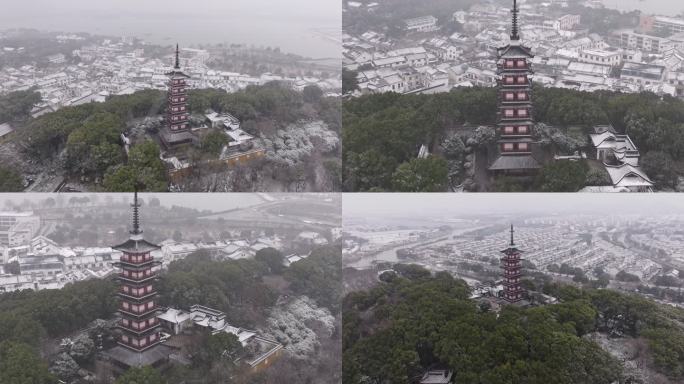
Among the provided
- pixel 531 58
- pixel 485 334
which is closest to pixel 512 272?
pixel 485 334

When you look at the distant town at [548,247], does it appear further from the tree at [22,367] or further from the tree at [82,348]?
the tree at [22,367]

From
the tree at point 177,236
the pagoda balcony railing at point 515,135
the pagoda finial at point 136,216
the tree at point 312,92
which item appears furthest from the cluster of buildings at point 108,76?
the pagoda balcony railing at point 515,135

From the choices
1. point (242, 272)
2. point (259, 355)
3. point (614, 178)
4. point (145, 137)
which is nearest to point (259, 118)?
point (145, 137)

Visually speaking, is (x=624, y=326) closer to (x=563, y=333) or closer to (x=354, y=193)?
(x=563, y=333)

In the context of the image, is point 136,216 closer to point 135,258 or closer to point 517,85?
point 135,258

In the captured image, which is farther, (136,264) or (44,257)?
(44,257)

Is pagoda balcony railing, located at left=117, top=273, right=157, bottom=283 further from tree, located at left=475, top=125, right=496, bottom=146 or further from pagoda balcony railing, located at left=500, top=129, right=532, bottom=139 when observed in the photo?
pagoda balcony railing, located at left=500, top=129, right=532, bottom=139
